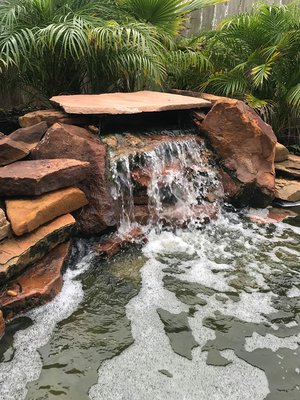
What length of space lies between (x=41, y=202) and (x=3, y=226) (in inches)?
14.3

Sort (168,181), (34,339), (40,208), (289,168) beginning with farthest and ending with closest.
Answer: (289,168)
(168,181)
(40,208)
(34,339)

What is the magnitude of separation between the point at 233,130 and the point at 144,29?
1.58 meters

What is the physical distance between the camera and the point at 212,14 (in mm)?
6707

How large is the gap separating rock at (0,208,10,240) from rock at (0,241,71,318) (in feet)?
0.94

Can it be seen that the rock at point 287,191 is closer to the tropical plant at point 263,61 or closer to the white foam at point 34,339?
the tropical plant at point 263,61

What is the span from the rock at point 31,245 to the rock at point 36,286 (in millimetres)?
61

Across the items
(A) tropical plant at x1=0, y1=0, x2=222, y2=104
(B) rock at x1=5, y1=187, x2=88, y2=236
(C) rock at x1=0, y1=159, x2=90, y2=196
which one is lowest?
(B) rock at x1=5, y1=187, x2=88, y2=236

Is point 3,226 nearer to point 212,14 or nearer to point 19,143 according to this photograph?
point 19,143

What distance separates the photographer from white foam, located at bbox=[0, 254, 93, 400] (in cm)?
190

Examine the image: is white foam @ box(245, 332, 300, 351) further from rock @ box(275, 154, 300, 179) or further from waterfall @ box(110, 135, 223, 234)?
rock @ box(275, 154, 300, 179)

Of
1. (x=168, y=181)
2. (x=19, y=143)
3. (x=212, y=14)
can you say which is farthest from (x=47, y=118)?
(x=212, y=14)

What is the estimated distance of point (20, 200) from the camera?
279cm

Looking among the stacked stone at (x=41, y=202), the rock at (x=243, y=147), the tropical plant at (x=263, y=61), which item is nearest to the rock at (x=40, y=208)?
the stacked stone at (x=41, y=202)

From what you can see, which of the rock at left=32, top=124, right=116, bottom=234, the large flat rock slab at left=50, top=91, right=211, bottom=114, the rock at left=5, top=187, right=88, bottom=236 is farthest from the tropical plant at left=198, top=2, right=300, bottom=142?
the rock at left=5, top=187, right=88, bottom=236
